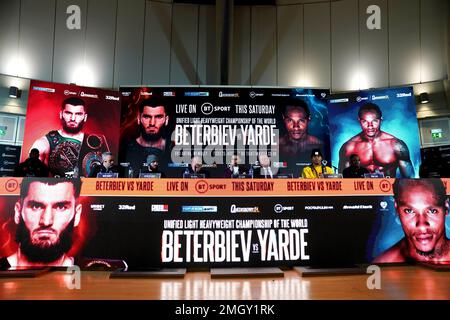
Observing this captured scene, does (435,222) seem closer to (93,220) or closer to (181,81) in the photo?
(93,220)

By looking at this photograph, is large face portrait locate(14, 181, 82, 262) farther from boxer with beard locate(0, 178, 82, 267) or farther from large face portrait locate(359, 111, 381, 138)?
large face portrait locate(359, 111, 381, 138)

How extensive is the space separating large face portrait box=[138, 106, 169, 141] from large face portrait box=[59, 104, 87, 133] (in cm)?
103

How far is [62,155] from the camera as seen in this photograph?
6.11m

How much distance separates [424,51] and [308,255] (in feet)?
20.9

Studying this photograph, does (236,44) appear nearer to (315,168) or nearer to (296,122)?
(296,122)

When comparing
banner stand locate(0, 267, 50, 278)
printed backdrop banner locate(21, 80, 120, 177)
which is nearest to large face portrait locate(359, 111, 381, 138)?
printed backdrop banner locate(21, 80, 120, 177)

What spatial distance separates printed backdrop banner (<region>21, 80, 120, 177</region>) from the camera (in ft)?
19.7

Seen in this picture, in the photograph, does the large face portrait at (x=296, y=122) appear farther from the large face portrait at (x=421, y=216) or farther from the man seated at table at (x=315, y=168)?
the large face portrait at (x=421, y=216)

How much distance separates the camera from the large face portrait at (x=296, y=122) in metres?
6.50

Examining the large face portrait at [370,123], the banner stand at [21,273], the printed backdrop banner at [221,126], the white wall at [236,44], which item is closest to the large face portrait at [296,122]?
the printed backdrop banner at [221,126]

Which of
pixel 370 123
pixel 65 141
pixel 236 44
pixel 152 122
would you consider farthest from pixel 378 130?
pixel 65 141

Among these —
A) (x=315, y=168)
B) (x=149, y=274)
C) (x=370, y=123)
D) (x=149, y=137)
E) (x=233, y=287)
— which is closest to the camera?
(x=233, y=287)

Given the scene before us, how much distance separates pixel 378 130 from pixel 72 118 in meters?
5.67

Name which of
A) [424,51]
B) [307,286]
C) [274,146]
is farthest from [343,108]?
[307,286]
